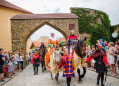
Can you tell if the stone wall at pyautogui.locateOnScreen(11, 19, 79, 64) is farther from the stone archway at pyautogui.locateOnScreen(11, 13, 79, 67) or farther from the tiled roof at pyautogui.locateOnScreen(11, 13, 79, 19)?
the tiled roof at pyautogui.locateOnScreen(11, 13, 79, 19)

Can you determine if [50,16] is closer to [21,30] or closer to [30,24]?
[30,24]

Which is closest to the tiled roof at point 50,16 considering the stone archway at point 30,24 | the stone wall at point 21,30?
the stone archway at point 30,24

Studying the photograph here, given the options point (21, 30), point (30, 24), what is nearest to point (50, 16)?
point (30, 24)

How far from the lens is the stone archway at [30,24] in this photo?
1207cm

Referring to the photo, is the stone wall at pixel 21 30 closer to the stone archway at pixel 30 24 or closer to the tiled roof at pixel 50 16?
the stone archway at pixel 30 24

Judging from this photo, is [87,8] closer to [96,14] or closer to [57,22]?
[96,14]

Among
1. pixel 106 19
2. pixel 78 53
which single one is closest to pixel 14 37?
pixel 78 53

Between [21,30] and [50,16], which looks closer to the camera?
[21,30]

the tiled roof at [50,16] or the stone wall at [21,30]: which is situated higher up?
the tiled roof at [50,16]

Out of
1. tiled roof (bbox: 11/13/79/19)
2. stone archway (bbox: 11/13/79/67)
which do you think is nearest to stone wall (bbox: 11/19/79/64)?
stone archway (bbox: 11/13/79/67)

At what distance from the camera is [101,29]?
771 inches

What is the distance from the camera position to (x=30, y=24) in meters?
12.2

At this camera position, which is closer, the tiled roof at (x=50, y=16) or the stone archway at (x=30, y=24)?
the stone archway at (x=30, y=24)

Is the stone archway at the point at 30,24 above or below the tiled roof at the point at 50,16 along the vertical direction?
below
